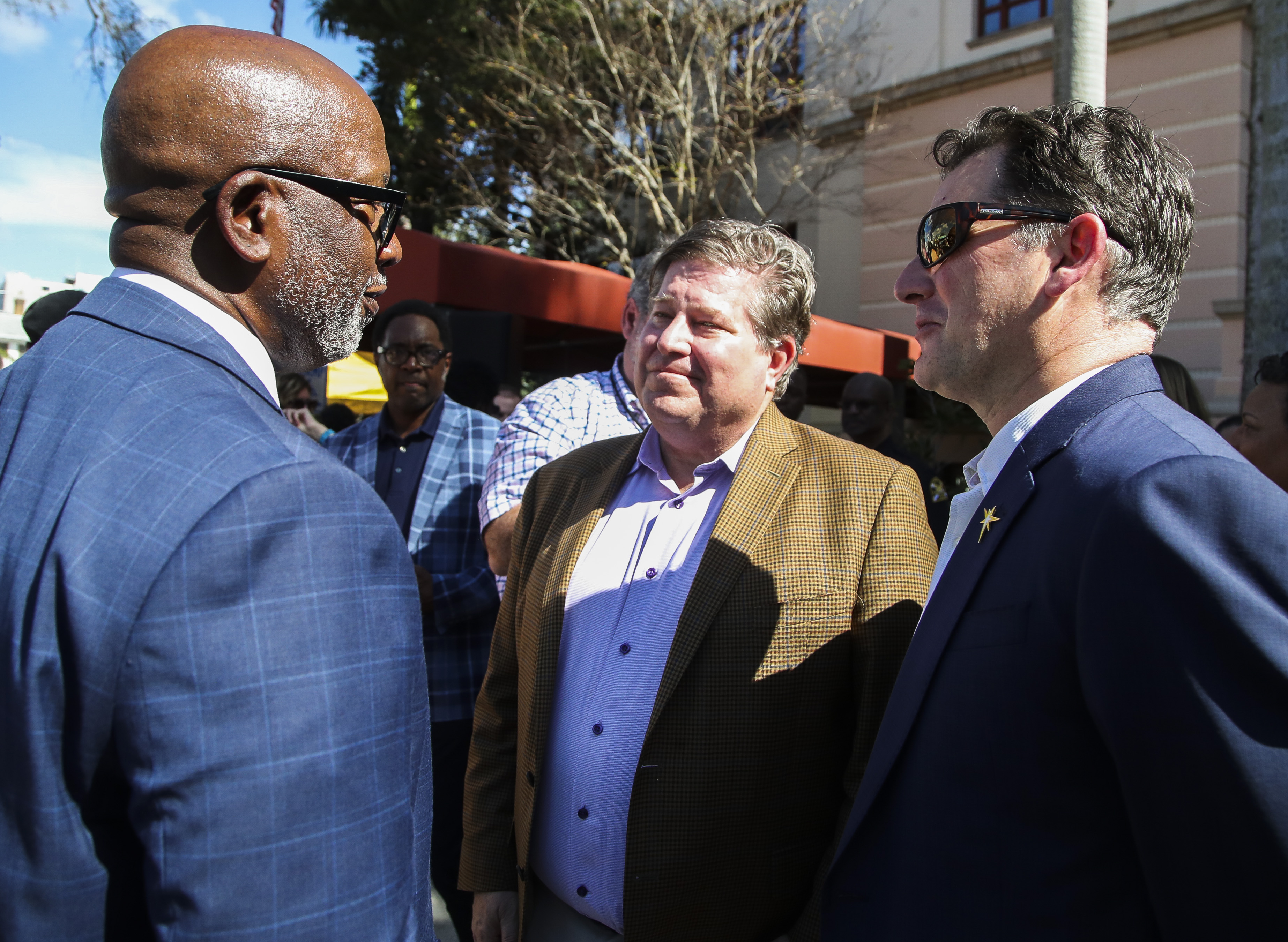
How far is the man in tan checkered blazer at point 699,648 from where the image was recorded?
1.80 meters

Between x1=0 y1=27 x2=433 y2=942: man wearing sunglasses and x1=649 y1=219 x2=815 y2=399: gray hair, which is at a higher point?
x1=649 y1=219 x2=815 y2=399: gray hair

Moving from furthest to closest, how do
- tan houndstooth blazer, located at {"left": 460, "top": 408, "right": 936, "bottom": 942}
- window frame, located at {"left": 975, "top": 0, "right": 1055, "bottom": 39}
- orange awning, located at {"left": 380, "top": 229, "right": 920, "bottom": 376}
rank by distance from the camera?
window frame, located at {"left": 975, "top": 0, "right": 1055, "bottom": 39} → orange awning, located at {"left": 380, "top": 229, "right": 920, "bottom": 376} → tan houndstooth blazer, located at {"left": 460, "top": 408, "right": 936, "bottom": 942}

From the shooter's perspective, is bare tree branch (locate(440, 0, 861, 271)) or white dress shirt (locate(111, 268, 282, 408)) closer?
white dress shirt (locate(111, 268, 282, 408))

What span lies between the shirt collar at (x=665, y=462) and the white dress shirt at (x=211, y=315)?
1.17m

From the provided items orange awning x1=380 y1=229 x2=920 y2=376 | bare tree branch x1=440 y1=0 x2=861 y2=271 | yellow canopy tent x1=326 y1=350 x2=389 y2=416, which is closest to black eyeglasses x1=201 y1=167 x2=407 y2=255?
orange awning x1=380 y1=229 x2=920 y2=376

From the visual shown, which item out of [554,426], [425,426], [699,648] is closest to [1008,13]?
[425,426]

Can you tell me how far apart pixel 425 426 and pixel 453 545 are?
0.54 meters

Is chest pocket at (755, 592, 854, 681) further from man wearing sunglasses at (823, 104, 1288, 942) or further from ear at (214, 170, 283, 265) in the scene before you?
ear at (214, 170, 283, 265)

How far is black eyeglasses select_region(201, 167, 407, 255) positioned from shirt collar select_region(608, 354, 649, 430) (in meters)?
1.79

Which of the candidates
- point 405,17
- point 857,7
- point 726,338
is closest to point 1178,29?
point 857,7

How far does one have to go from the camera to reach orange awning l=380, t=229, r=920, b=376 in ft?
21.7

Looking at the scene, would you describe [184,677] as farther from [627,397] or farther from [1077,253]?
[627,397]

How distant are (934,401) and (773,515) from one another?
9137mm

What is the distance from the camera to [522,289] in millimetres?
7328
